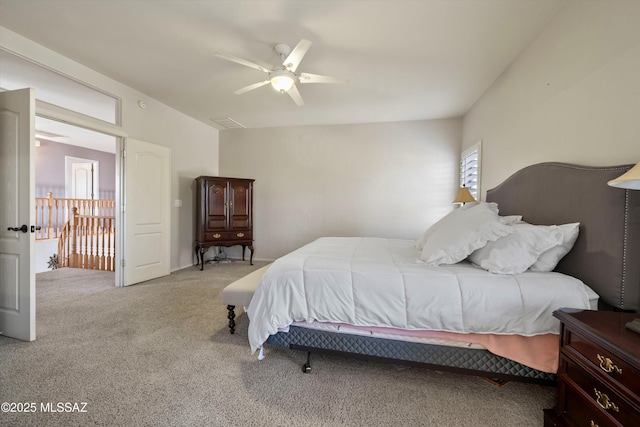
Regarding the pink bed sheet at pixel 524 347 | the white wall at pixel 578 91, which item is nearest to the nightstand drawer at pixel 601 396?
the pink bed sheet at pixel 524 347

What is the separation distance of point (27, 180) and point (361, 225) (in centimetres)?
411

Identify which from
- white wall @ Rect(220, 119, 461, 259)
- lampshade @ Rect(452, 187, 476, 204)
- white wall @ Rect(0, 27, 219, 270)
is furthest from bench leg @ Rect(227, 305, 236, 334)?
lampshade @ Rect(452, 187, 476, 204)

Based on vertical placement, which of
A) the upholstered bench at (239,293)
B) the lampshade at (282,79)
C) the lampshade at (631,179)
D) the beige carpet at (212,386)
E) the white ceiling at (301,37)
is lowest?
the beige carpet at (212,386)

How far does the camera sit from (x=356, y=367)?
1810 millimetres

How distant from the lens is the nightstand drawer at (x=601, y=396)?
890 millimetres

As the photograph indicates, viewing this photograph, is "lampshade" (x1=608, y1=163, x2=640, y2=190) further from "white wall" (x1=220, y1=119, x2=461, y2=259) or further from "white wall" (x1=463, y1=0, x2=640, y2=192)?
"white wall" (x1=220, y1=119, x2=461, y2=259)

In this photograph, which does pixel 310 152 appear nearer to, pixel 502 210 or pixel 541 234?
pixel 502 210

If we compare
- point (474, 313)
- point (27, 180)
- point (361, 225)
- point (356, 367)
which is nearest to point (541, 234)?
point (474, 313)

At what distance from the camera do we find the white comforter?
143 centimetres

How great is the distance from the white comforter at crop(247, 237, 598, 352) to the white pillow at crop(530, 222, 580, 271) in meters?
0.11

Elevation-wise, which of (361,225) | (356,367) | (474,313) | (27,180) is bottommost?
(356,367)

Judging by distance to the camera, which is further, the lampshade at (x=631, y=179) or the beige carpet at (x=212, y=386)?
the beige carpet at (x=212, y=386)

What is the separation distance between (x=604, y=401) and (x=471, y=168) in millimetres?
3368

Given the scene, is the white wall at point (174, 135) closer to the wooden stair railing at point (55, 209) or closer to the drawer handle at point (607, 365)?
the wooden stair railing at point (55, 209)
